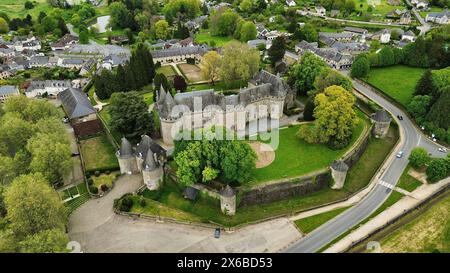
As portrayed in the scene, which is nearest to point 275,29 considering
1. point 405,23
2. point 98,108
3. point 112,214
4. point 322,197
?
point 405,23

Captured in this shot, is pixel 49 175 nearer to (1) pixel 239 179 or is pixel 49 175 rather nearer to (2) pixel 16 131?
(2) pixel 16 131

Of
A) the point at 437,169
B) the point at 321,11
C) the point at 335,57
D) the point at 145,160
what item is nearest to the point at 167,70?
the point at 335,57

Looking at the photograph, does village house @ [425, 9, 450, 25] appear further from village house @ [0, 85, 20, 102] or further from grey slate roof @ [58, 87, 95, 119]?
village house @ [0, 85, 20, 102]

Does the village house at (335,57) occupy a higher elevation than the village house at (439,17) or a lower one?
lower

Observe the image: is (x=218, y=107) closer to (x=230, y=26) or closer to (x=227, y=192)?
(x=227, y=192)

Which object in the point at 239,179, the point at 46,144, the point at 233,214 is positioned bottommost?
the point at 233,214

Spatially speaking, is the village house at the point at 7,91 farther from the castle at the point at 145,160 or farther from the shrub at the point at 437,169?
the shrub at the point at 437,169

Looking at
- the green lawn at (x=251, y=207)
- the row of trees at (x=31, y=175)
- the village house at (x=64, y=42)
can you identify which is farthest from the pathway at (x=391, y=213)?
the village house at (x=64, y=42)
